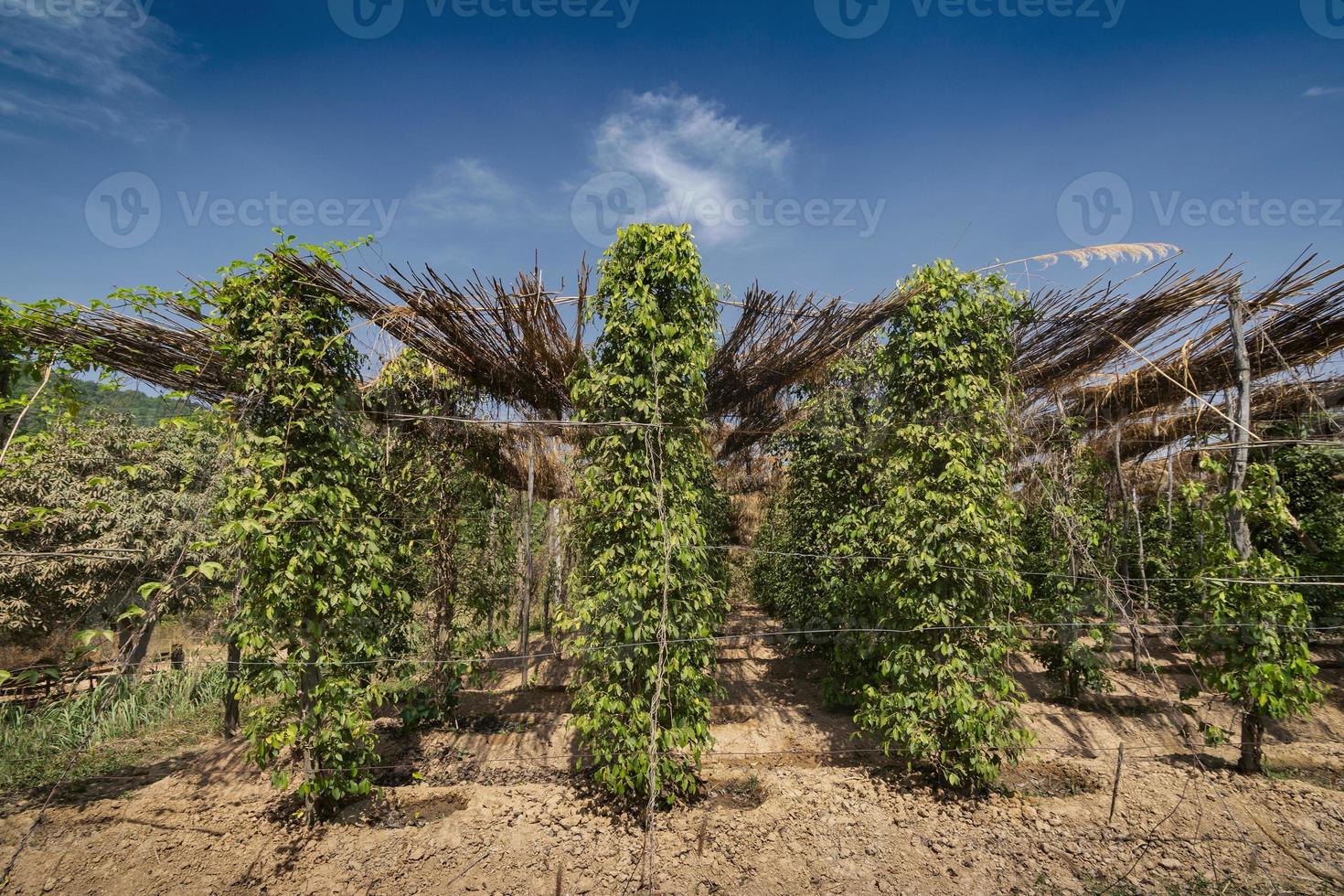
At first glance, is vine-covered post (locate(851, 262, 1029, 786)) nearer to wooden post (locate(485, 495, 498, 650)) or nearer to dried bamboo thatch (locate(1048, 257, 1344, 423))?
dried bamboo thatch (locate(1048, 257, 1344, 423))

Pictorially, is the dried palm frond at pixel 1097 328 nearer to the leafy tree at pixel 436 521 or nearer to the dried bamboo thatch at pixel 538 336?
the dried bamboo thatch at pixel 538 336

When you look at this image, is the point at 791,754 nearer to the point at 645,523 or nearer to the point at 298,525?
the point at 645,523

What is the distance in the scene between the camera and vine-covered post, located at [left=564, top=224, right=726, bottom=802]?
3973mm

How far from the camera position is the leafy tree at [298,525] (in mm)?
3705

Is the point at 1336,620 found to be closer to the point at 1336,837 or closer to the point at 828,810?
the point at 1336,837

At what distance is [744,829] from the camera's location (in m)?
3.90

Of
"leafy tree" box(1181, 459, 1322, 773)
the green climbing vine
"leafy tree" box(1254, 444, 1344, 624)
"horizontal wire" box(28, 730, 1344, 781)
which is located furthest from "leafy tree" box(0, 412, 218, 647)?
"leafy tree" box(1254, 444, 1344, 624)

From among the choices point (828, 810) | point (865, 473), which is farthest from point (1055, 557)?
point (828, 810)

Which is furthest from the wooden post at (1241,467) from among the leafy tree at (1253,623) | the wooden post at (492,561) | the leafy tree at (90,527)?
the leafy tree at (90,527)

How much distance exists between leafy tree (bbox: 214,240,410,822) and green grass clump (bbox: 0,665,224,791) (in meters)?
1.81

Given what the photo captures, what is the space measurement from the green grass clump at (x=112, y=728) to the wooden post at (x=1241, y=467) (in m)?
8.41

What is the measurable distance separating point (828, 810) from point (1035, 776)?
5.86 feet

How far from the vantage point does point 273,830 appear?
12.7ft

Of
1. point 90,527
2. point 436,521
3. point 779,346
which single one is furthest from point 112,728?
point 779,346
